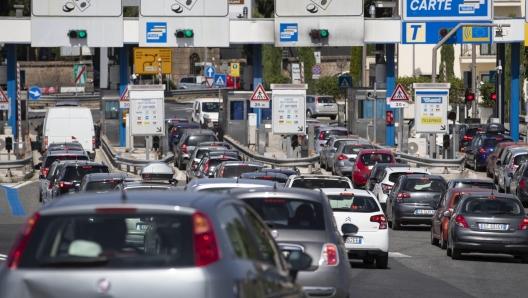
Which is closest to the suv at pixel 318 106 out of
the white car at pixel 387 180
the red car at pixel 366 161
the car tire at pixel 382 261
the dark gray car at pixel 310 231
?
the red car at pixel 366 161

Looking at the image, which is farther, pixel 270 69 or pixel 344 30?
pixel 270 69

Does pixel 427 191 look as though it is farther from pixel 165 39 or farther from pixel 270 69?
pixel 270 69

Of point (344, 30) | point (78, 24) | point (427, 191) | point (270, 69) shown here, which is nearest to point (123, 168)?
point (78, 24)

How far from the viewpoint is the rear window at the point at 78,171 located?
29.5 m

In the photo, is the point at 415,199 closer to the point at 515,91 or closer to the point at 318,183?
the point at 318,183

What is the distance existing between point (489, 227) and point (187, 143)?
23910 millimetres

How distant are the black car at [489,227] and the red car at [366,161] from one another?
1602cm

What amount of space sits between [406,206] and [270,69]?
196 feet

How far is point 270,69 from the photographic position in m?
86.4

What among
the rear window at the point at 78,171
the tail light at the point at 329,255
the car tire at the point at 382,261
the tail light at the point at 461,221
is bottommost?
the car tire at the point at 382,261

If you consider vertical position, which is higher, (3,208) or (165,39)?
(165,39)

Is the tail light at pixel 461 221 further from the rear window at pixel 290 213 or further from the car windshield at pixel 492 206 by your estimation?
the rear window at pixel 290 213

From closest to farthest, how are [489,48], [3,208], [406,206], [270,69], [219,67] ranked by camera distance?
1. [406,206]
2. [3,208]
3. [489,48]
4. [270,69]
5. [219,67]

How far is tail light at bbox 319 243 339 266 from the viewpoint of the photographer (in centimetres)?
1115
